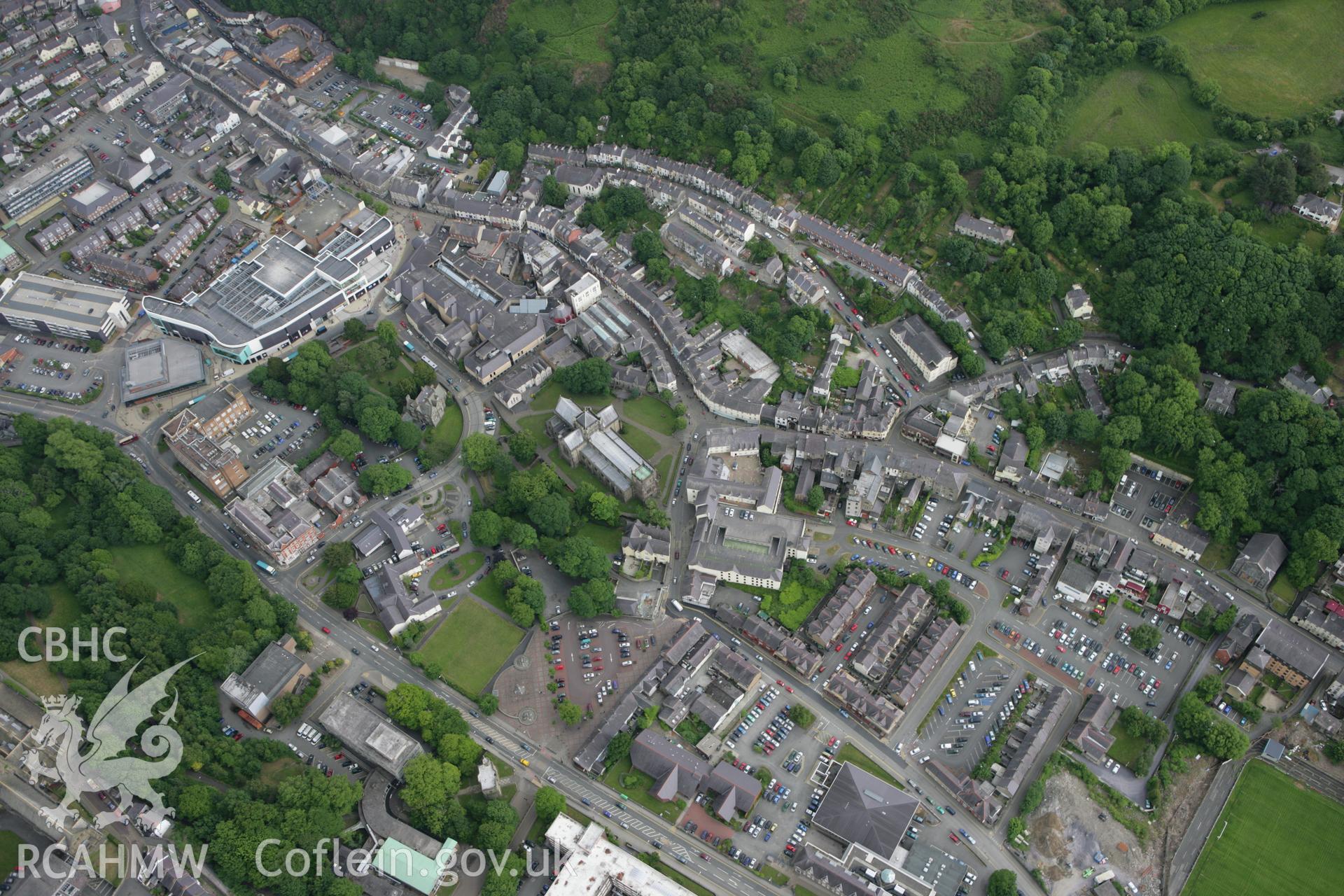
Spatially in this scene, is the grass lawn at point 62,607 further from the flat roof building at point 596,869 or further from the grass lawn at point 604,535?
the flat roof building at point 596,869

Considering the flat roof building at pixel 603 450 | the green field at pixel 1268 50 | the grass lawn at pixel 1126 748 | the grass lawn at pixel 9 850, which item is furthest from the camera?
the green field at pixel 1268 50

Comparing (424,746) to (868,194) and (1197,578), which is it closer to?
(1197,578)

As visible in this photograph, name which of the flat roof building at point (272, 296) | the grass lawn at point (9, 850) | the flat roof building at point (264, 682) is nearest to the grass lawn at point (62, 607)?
the flat roof building at point (264, 682)

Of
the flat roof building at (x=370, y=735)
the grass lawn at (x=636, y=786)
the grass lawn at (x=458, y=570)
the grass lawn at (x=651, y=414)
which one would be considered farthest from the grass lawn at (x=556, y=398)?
the grass lawn at (x=636, y=786)

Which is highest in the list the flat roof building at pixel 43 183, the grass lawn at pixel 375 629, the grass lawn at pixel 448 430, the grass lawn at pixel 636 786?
the flat roof building at pixel 43 183

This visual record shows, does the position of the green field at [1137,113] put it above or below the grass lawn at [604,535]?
above

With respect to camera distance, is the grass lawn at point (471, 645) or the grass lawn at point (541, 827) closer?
the grass lawn at point (541, 827)

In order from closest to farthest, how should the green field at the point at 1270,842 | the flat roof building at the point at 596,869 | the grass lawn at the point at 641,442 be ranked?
the flat roof building at the point at 596,869, the green field at the point at 1270,842, the grass lawn at the point at 641,442
